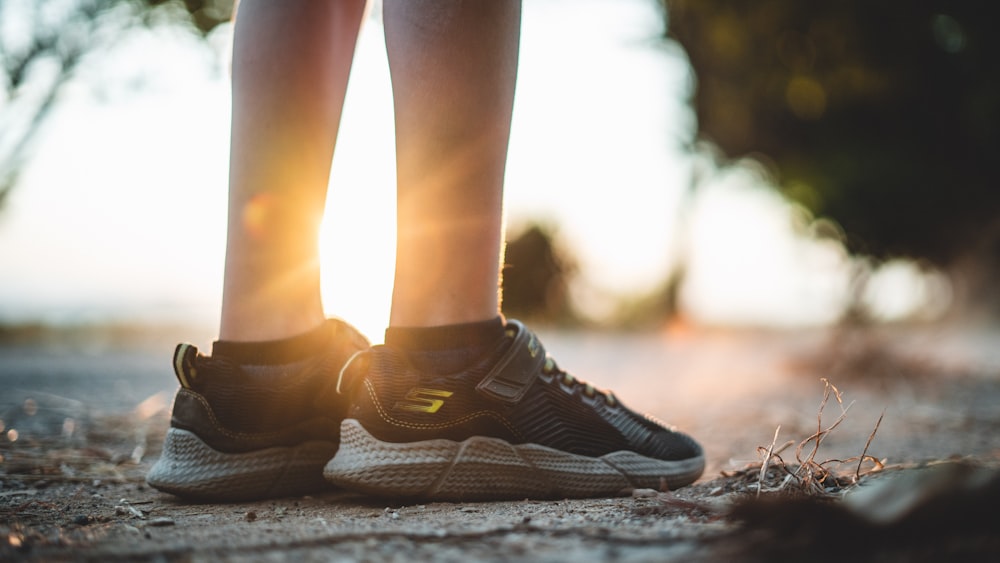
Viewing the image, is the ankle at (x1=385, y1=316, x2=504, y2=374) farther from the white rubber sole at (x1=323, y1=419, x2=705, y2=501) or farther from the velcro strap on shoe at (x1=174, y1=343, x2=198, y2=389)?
the velcro strap on shoe at (x1=174, y1=343, x2=198, y2=389)

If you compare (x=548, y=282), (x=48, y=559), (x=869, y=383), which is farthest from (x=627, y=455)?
(x=548, y=282)

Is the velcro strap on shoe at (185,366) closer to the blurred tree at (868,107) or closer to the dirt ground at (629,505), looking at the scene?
the dirt ground at (629,505)

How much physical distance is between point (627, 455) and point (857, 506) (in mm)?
576

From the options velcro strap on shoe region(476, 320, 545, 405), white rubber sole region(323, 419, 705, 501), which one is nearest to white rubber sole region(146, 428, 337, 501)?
white rubber sole region(323, 419, 705, 501)

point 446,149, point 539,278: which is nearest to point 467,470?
point 446,149

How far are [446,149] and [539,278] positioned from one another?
974 centimetres

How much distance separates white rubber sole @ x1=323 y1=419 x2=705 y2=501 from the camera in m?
1.13

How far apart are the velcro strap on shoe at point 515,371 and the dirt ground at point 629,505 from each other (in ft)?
0.57

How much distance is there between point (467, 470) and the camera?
1.16 metres

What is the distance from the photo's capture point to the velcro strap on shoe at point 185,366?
1243mm

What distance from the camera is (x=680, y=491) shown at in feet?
4.15

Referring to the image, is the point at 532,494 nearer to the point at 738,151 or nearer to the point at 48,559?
the point at 48,559

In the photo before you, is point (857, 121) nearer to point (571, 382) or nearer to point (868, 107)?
point (868, 107)

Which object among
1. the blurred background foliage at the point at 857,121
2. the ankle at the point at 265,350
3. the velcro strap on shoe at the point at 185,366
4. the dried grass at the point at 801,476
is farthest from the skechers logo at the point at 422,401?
the blurred background foliage at the point at 857,121
